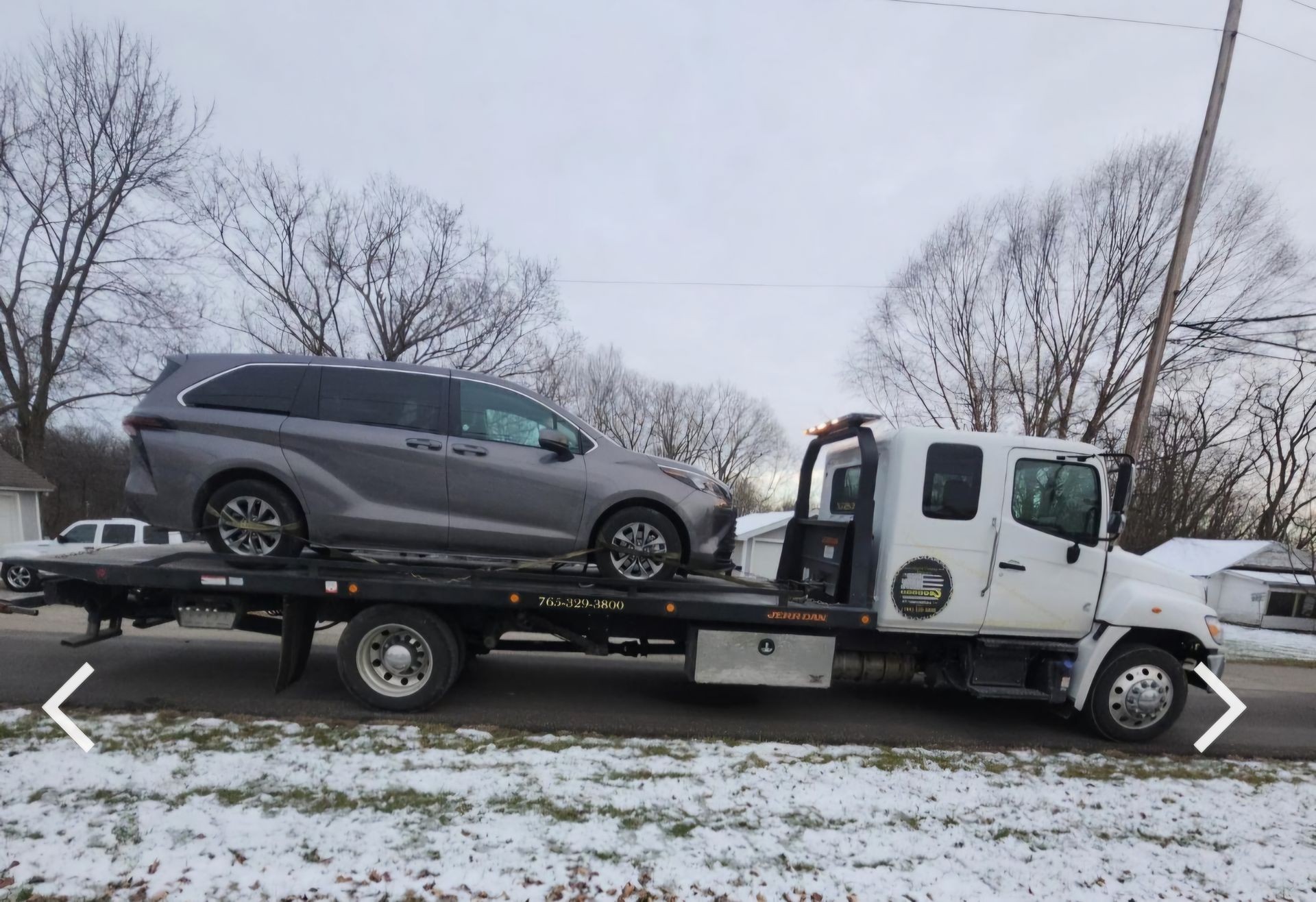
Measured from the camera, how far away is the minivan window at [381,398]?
5539mm

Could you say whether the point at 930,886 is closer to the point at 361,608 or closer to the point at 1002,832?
the point at 1002,832

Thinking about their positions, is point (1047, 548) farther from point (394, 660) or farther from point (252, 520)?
point (252, 520)

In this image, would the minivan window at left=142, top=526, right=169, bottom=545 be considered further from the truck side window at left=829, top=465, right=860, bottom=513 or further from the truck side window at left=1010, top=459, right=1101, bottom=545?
the truck side window at left=1010, top=459, right=1101, bottom=545

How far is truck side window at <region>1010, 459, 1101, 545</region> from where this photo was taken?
18.3ft

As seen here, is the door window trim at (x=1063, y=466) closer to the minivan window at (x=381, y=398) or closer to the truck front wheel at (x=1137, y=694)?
the truck front wheel at (x=1137, y=694)

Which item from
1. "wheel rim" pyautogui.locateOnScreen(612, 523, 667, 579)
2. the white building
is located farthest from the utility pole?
the white building

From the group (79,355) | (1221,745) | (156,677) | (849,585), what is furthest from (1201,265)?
(79,355)

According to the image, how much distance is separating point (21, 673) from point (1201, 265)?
25729 millimetres

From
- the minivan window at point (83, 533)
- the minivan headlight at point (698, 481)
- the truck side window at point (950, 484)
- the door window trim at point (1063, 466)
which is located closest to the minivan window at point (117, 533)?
the minivan window at point (83, 533)

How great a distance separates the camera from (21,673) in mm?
6039

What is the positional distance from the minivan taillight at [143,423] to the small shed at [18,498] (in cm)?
2304

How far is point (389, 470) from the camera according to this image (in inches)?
213

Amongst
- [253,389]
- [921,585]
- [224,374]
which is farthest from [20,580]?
[921,585]

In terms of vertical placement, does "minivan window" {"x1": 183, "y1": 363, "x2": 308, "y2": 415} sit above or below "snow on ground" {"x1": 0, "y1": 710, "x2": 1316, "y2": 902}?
above
